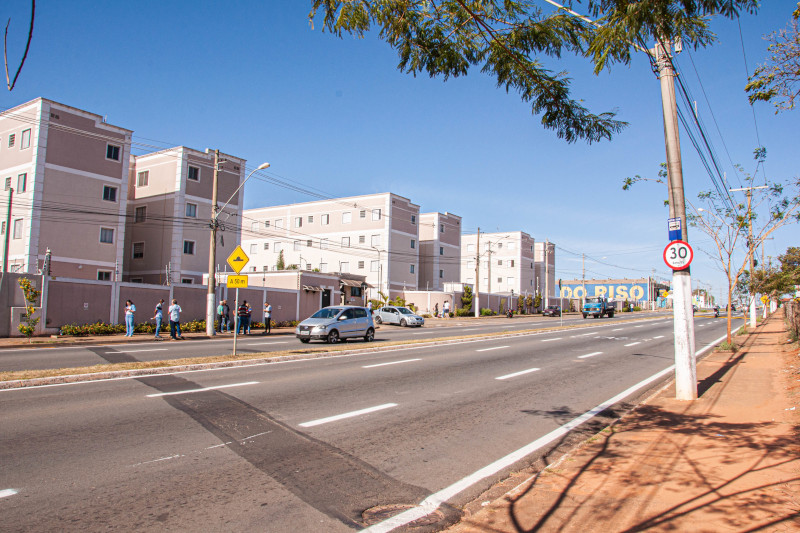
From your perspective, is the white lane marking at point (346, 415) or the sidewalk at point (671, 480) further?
the white lane marking at point (346, 415)

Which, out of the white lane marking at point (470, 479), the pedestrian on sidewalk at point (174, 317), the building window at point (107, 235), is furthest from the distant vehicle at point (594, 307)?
the white lane marking at point (470, 479)

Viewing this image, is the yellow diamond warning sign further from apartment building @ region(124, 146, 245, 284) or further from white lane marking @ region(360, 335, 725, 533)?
apartment building @ region(124, 146, 245, 284)

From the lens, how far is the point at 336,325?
71.2 ft

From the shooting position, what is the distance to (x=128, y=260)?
143ft

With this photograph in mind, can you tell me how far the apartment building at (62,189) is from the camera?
107 feet

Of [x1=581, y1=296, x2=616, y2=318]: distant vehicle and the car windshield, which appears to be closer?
the car windshield

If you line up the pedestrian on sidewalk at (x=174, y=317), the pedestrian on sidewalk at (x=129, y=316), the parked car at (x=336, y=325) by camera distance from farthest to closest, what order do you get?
the pedestrian on sidewalk at (x=129, y=316) → the pedestrian on sidewalk at (x=174, y=317) → the parked car at (x=336, y=325)

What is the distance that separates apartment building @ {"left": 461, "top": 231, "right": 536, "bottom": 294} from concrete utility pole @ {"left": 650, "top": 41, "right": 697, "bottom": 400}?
7566 cm

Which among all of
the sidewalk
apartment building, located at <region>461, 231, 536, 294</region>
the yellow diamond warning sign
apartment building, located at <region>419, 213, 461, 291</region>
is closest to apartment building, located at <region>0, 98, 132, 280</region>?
the yellow diamond warning sign

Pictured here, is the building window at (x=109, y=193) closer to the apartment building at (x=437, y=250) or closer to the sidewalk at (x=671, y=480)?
the sidewalk at (x=671, y=480)

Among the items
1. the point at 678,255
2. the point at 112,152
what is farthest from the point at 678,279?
the point at 112,152

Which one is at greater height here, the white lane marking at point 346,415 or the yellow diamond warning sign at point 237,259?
the yellow diamond warning sign at point 237,259

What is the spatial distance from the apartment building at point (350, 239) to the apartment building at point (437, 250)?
6.25m

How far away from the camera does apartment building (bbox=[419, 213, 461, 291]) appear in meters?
74.3
